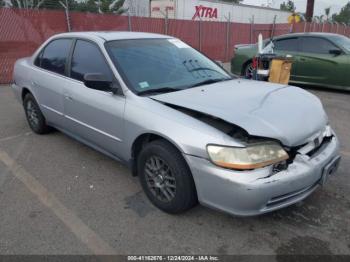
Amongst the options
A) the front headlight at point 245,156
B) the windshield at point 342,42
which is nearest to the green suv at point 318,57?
the windshield at point 342,42

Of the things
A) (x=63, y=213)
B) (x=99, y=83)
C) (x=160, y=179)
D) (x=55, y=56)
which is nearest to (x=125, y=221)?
(x=160, y=179)

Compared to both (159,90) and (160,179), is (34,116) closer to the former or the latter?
(159,90)

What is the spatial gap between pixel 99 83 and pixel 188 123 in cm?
108

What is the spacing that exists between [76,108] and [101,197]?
45.0 inches

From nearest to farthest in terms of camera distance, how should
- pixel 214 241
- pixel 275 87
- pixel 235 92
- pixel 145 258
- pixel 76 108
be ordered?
pixel 145 258 < pixel 214 241 < pixel 235 92 < pixel 275 87 < pixel 76 108

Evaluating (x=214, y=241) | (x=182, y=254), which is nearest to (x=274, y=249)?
(x=214, y=241)

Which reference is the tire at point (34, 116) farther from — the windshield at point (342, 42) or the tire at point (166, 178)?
the windshield at point (342, 42)

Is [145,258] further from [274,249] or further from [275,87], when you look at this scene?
[275,87]

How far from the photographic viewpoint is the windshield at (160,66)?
3.43 m

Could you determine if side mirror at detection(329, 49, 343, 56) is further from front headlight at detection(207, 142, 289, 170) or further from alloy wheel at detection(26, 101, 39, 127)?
alloy wheel at detection(26, 101, 39, 127)

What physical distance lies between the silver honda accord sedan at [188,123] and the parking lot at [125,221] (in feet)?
0.90

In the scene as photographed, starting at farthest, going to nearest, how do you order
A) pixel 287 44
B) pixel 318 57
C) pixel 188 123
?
pixel 287 44 < pixel 318 57 < pixel 188 123

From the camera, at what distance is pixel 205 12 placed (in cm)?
2266

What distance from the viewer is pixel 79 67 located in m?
4.02
